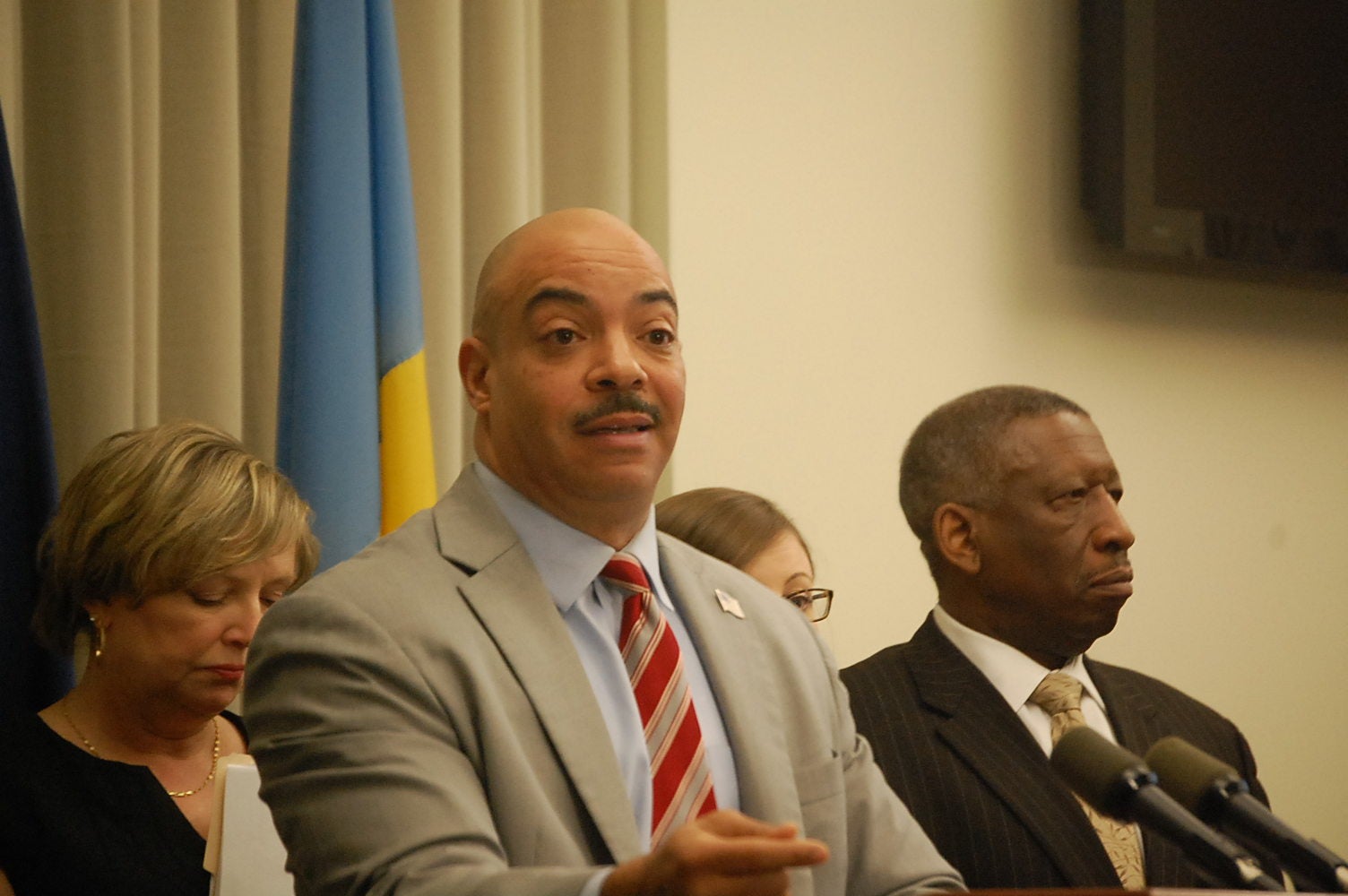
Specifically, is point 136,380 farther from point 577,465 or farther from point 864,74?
point 864,74

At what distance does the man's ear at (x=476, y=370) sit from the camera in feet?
7.24

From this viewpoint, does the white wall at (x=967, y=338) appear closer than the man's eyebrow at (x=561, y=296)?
No

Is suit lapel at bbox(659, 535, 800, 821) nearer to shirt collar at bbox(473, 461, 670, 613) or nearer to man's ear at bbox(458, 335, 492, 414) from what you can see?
shirt collar at bbox(473, 461, 670, 613)

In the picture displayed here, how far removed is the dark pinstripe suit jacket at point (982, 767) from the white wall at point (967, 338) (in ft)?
4.71

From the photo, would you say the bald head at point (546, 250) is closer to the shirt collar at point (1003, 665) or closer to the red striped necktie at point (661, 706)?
the red striped necktie at point (661, 706)

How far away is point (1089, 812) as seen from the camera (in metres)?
2.82

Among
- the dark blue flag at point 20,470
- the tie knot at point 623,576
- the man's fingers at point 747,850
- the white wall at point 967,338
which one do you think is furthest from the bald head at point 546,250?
the white wall at point 967,338

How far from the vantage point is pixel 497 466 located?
7.13 ft

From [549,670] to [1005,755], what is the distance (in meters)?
1.23

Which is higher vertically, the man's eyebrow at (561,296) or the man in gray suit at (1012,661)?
the man's eyebrow at (561,296)

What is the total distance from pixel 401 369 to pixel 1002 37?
8.65 ft

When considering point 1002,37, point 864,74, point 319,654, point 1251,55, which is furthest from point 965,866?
point 1251,55

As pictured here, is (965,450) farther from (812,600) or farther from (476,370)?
(476,370)

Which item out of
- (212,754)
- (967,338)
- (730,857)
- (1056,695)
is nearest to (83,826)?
(212,754)
